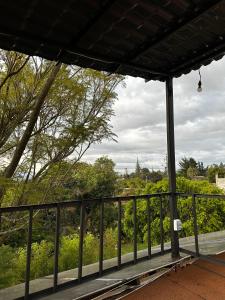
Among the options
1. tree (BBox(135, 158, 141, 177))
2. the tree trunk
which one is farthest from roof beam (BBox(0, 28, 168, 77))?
tree (BBox(135, 158, 141, 177))

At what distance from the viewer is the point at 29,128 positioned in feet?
17.6

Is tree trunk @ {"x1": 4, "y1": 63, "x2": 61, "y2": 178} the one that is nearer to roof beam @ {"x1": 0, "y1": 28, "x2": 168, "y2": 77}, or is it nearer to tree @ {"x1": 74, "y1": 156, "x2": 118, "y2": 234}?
tree @ {"x1": 74, "y1": 156, "x2": 118, "y2": 234}

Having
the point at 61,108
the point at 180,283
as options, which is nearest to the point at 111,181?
the point at 61,108

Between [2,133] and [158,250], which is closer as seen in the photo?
[158,250]

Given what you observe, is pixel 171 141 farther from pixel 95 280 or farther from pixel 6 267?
pixel 6 267

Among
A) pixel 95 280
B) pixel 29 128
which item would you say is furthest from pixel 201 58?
pixel 29 128

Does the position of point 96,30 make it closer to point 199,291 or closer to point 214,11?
point 214,11

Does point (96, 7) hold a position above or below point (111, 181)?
above

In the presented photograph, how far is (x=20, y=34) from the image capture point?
2.28 m

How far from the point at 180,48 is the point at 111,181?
1031 centimetres

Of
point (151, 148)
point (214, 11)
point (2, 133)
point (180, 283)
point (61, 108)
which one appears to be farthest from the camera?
point (151, 148)

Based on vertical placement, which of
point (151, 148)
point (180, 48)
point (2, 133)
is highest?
point (151, 148)

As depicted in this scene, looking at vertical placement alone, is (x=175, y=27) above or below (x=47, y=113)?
below

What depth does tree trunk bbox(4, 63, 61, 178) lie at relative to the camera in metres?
5.25
